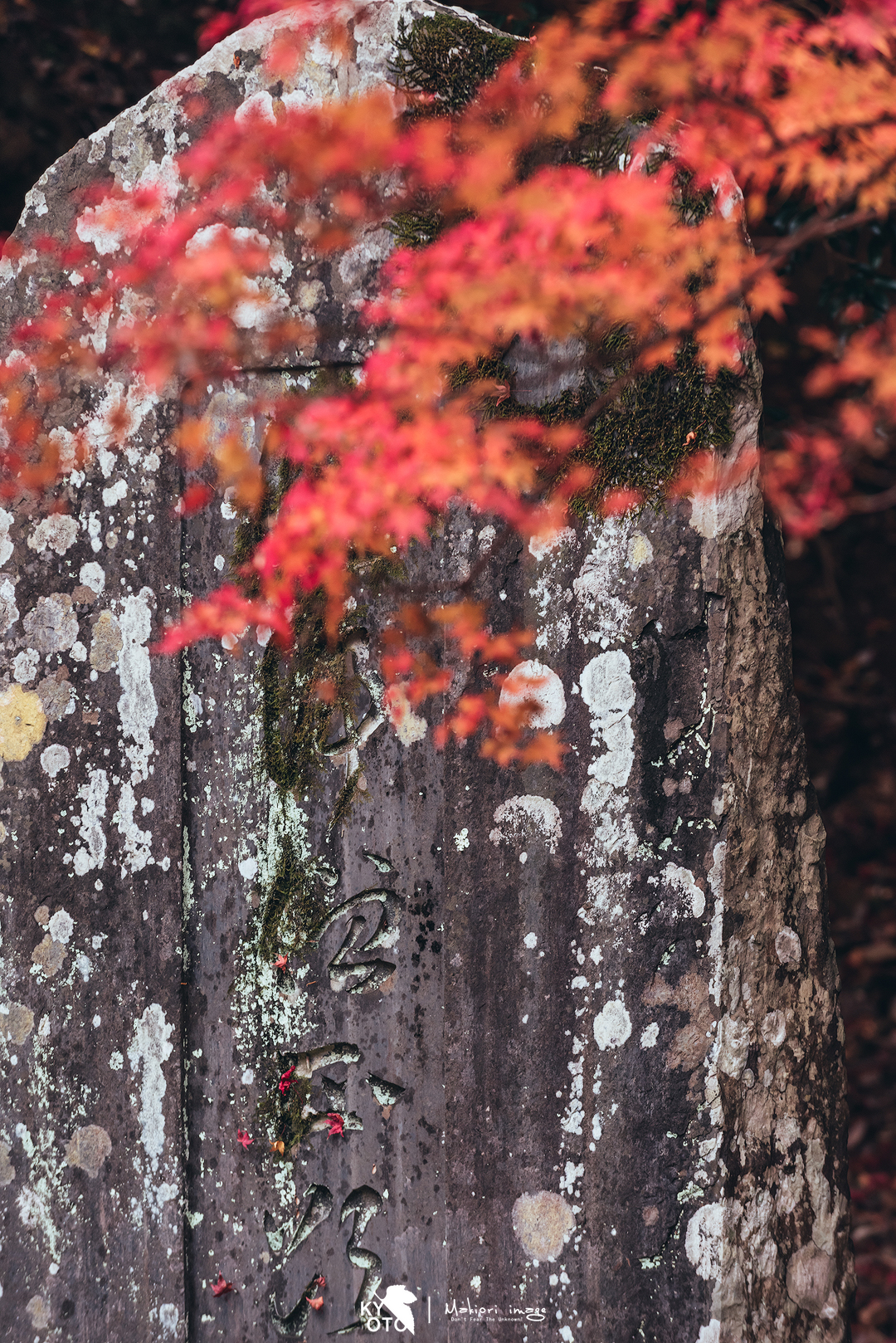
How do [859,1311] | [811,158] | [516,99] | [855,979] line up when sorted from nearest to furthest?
[516,99]
[811,158]
[859,1311]
[855,979]

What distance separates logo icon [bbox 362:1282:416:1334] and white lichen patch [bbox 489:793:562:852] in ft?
4.10

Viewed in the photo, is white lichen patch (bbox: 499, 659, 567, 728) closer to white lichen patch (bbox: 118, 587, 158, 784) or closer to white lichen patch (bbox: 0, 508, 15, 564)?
white lichen patch (bbox: 118, 587, 158, 784)

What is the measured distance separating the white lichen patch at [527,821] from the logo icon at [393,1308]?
125 centimetres

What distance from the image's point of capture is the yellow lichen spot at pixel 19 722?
91.5 inches

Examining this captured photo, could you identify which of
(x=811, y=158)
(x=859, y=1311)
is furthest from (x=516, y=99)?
(x=859, y=1311)

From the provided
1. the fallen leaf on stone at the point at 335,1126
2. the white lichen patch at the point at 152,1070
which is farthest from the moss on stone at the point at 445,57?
the fallen leaf on stone at the point at 335,1126

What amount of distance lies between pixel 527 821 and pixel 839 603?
3.27 metres

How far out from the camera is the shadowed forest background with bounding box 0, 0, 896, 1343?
4086 millimetres

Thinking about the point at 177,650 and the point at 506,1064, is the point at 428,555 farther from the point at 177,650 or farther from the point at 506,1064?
the point at 506,1064

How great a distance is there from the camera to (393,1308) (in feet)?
7.54

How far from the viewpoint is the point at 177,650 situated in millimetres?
2316

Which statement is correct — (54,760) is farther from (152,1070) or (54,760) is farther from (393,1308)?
(393,1308)

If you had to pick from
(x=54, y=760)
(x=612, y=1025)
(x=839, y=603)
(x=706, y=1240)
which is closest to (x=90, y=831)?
(x=54, y=760)

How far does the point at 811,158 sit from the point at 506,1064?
143 inches
